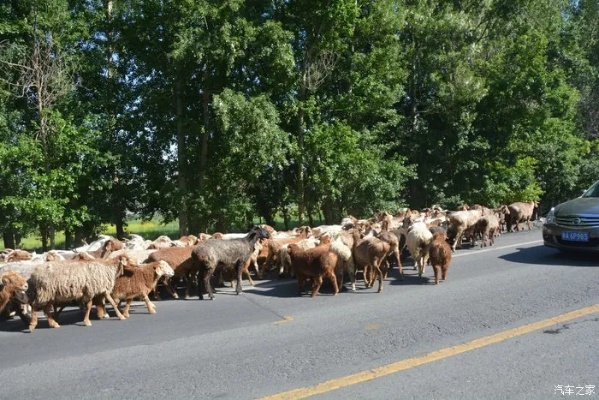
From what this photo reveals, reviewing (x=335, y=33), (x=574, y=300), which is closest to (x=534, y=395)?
(x=574, y=300)

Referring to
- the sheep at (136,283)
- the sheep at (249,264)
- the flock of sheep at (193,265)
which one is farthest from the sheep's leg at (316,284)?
the sheep at (136,283)

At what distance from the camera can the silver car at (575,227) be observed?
1035cm

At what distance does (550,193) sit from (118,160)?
20.1 meters

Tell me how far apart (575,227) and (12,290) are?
10.1 meters

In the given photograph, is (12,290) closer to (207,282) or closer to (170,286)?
(170,286)

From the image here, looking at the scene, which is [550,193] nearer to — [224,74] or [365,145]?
[365,145]

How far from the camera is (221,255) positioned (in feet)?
30.3

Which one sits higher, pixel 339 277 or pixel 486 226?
pixel 486 226

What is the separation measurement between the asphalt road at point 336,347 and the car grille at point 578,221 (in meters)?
1.41

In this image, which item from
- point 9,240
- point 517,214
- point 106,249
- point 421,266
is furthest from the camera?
point 9,240

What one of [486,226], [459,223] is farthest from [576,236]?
[486,226]

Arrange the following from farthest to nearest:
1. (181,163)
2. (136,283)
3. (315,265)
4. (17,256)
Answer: (181,163), (17,256), (315,265), (136,283)

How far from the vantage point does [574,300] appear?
7.86m

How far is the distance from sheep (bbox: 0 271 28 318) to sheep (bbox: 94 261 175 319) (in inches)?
39.2
